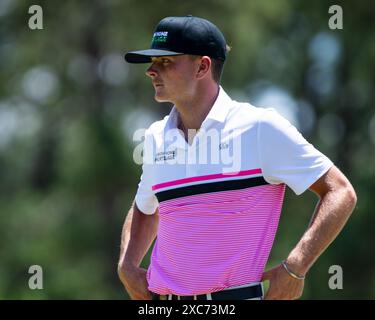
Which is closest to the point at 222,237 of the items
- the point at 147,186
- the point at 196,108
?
the point at 147,186

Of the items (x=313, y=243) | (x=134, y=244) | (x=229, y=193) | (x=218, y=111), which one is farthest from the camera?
(x=134, y=244)

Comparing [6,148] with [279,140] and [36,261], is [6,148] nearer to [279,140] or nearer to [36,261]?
[36,261]

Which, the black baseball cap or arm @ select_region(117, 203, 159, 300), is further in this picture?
arm @ select_region(117, 203, 159, 300)

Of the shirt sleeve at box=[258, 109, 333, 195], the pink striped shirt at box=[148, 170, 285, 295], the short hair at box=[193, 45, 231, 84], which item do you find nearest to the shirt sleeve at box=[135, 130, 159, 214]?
the pink striped shirt at box=[148, 170, 285, 295]

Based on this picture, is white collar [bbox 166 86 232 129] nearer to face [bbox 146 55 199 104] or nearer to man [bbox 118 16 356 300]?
man [bbox 118 16 356 300]

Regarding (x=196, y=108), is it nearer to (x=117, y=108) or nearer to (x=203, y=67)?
(x=203, y=67)

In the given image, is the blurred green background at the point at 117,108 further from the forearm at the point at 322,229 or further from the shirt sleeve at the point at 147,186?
the forearm at the point at 322,229

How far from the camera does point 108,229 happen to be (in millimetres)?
18328

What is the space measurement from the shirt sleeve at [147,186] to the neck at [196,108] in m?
0.18

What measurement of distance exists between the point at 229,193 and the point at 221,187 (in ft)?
0.14

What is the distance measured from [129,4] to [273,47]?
2579 millimetres

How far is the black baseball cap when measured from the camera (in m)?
4.87

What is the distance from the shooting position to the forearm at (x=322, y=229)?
4516mm

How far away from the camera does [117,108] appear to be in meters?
19.5
